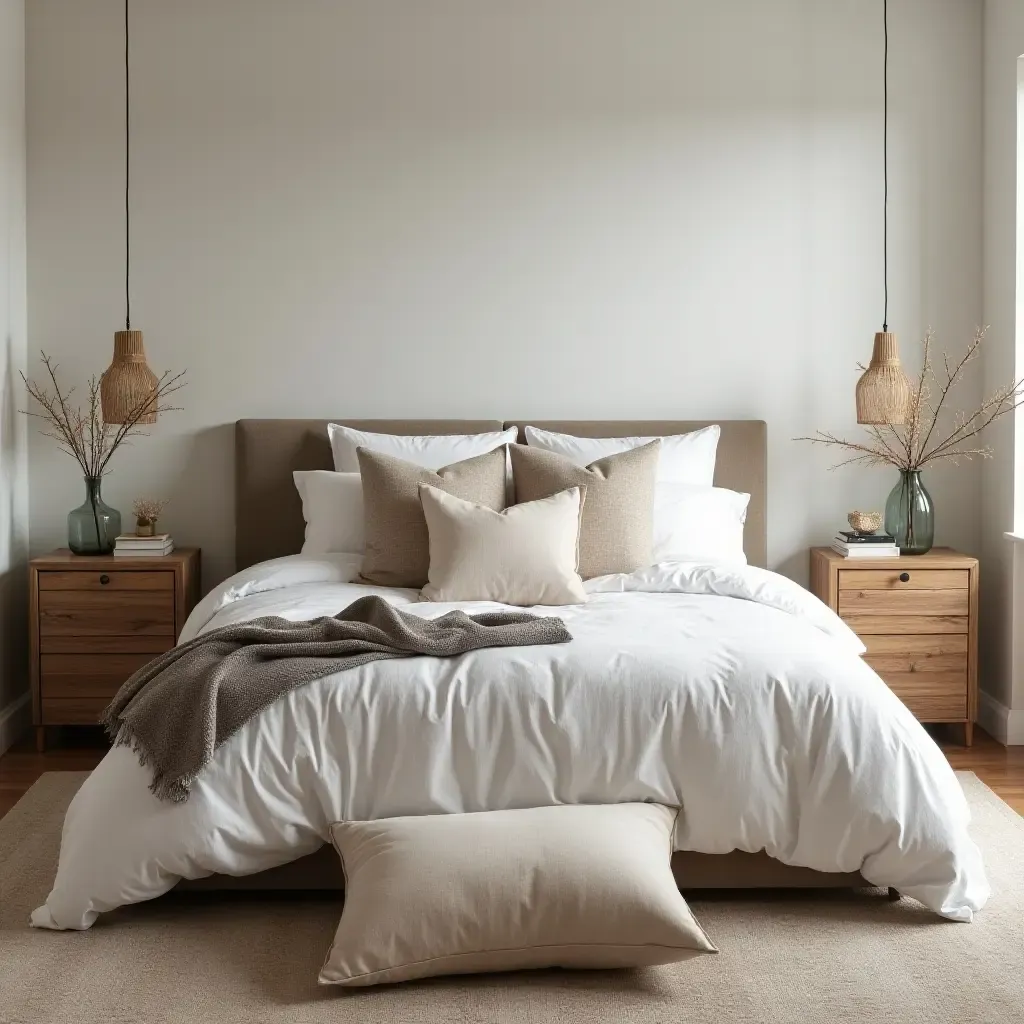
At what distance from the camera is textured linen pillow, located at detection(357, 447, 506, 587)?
12.8ft

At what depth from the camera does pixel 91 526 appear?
4.41 metres

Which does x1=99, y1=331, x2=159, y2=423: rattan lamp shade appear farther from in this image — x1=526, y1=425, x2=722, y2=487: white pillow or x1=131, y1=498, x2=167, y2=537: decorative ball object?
x1=526, y1=425, x2=722, y2=487: white pillow

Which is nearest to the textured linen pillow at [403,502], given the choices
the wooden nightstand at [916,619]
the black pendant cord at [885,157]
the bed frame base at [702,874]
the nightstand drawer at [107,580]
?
the nightstand drawer at [107,580]

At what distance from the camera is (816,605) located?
3707mm

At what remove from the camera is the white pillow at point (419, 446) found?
4.33m

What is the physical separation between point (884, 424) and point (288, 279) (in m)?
2.37

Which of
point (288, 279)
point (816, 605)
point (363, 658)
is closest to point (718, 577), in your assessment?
point (816, 605)

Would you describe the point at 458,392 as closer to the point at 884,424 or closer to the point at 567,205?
the point at 567,205

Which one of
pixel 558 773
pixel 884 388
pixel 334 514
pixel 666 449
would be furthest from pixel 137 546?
pixel 884 388

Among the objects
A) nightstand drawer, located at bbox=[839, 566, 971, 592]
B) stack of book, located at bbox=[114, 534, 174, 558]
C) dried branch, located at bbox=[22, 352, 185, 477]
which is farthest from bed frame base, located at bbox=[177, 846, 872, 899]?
dried branch, located at bbox=[22, 352, 185, 477]

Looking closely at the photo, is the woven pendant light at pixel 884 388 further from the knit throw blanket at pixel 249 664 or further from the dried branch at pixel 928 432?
the knit throw blanket at pixel 249 664

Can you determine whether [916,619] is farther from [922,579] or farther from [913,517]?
[913,517]

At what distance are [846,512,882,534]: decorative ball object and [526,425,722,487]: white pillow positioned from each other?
1.83ft

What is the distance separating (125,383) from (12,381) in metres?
0.48
